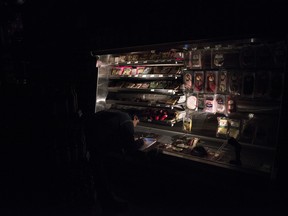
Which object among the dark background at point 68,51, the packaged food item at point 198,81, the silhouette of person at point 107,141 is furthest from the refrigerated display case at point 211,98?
the silhouette of person at point 107,141

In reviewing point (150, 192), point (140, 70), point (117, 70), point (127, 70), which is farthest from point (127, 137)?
point (117, 70)

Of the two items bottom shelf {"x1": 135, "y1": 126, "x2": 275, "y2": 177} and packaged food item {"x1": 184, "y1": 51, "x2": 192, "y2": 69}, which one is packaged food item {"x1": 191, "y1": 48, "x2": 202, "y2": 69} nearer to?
packaged food item {"x1": 184, "y1": 51, "x2": 192, "y2": 69}

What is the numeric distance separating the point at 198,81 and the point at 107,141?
1.77m

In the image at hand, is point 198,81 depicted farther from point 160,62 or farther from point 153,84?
point 153,84

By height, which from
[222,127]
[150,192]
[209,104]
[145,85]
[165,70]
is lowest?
[150,192]

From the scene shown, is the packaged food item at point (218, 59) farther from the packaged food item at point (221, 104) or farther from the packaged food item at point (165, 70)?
the packaged food item at point (165, 70)

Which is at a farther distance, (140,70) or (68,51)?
(68,51)

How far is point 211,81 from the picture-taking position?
3.28 metres

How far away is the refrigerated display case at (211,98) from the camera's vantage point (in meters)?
2.74

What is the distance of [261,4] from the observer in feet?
7.57

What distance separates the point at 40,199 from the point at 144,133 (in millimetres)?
2300

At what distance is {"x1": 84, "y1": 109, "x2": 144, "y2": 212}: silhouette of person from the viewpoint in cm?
305

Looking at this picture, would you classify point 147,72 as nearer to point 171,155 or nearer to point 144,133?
point 144,133

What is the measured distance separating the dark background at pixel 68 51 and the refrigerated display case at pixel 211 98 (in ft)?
0.70
